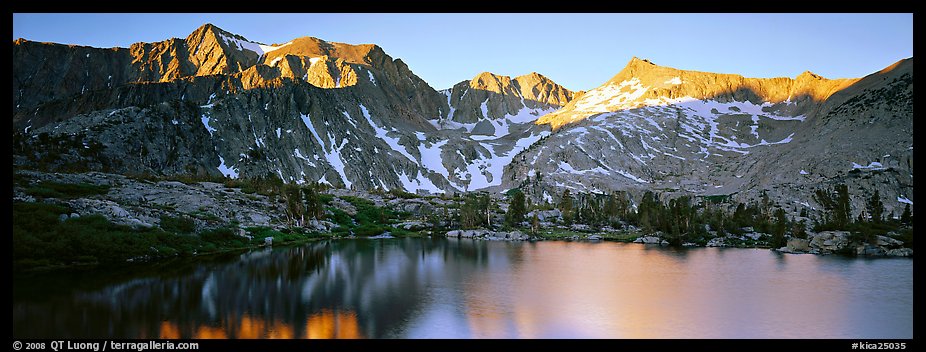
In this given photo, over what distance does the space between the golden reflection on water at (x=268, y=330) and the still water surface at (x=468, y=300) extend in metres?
0.10

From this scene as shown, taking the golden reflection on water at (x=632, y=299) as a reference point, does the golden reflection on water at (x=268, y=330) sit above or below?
above

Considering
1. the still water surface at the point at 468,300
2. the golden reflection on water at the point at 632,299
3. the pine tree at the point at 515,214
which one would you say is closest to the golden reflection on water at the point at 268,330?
the still water surface at the point at 468,300

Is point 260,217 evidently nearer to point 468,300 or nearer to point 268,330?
point 468,300

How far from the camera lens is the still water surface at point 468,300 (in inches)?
1164

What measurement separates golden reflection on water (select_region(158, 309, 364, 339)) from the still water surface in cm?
10

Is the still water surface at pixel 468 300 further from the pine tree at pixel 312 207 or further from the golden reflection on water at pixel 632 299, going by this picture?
the pine tree at pixel 312 207

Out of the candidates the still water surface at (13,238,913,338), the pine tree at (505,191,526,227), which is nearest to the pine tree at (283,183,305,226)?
the still water surface at (13,238,913,338)

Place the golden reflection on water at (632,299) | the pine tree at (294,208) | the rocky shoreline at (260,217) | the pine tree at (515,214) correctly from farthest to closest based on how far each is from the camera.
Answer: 1. the pine tree at (515,214)
2. the pine tree at (294,208)
3. the rocky shoreline at (260,217)
4. the golden reflection on water at (632,299)

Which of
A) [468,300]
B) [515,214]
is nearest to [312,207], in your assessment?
[515,214]

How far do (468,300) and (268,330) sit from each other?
14233 millimetres

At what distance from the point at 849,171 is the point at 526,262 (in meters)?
166

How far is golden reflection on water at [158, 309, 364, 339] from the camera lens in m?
27.5
